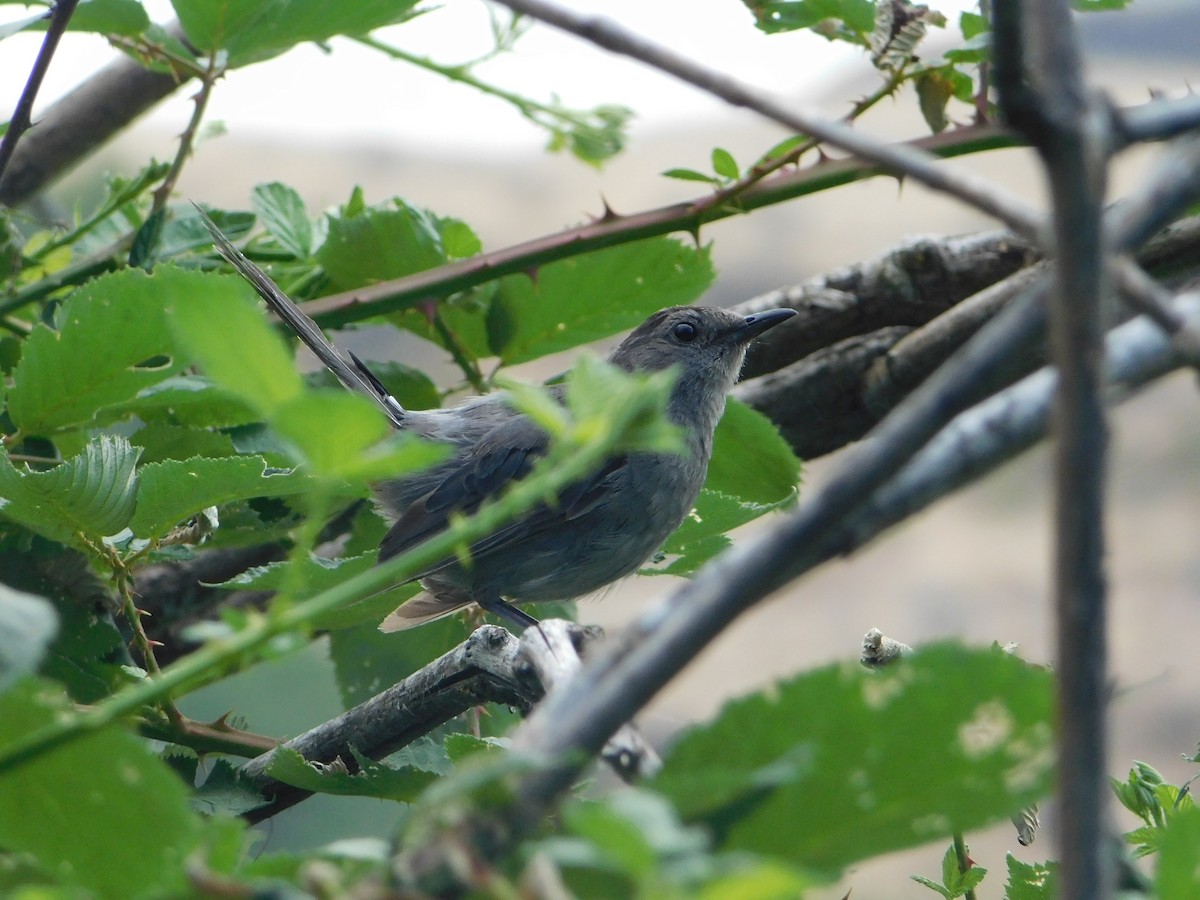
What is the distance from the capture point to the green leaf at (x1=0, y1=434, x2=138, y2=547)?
3.61ft

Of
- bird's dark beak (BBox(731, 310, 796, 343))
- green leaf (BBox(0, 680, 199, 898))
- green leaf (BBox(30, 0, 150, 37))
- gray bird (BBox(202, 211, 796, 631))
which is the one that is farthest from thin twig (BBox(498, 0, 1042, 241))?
bird's dark beak (BBox(731, 310, 796, 343))

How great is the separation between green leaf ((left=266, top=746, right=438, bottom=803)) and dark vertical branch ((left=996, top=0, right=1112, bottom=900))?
2.62ft

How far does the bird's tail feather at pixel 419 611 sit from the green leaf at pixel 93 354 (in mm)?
590

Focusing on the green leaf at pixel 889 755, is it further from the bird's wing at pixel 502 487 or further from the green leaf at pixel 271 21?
the bird's wing at pixel 502 487

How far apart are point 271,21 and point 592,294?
0.61 metres

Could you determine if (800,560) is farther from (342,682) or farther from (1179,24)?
(1179,24)

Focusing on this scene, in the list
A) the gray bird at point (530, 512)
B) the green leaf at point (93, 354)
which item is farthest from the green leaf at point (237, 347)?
the gray bird at point (530, 512)

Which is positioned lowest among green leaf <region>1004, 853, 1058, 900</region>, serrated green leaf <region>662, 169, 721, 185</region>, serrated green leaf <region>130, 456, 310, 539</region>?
green leaf <region>1004, 853, 1058, 900</region>

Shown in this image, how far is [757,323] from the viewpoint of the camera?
255 cm

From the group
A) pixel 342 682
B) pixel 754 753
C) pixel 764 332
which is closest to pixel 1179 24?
pixel 764 332

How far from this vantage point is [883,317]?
90.3 inches

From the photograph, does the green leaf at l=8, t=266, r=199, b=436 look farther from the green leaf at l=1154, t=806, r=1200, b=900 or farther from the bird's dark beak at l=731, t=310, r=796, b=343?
the bird's dark beak at l=731, t=310, r=796, b=343

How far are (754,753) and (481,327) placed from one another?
153 centimetres

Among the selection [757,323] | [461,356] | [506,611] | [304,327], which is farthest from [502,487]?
[757,323]
